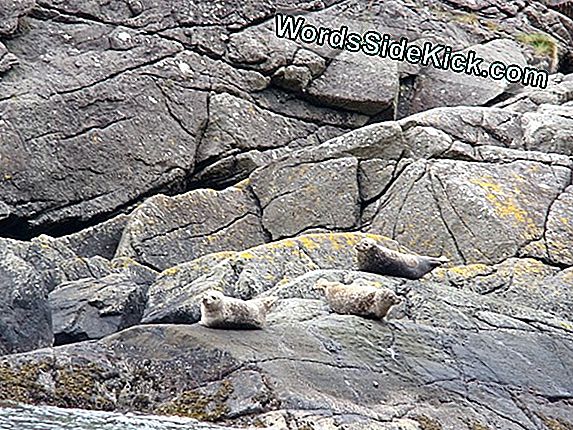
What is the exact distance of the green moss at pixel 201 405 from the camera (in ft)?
25.2

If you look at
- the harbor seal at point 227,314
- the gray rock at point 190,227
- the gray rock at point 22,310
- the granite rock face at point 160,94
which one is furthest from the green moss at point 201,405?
the granite rock face at point 160,94

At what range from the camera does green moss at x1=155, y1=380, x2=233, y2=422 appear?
7688mm

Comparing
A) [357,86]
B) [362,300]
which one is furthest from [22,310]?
[357,86]

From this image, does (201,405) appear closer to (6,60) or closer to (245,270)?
(245,270)

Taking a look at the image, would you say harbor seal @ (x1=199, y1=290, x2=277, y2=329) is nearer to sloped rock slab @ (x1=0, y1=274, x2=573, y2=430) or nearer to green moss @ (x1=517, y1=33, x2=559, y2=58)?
sloped rock slab @ (x1=0, y1=274, x2=573, y2=430)

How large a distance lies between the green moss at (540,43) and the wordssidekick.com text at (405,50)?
3.37 feet

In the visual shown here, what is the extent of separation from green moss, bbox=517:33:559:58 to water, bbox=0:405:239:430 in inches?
732

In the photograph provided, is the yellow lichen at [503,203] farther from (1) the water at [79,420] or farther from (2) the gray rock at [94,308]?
(1) the water at [79,420]

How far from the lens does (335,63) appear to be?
65.9ft

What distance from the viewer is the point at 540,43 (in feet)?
79.0

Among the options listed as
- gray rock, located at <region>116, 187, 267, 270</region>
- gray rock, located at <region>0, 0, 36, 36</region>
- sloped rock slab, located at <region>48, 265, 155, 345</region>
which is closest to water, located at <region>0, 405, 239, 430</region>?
sloped rock slab, located at <region>48, 265, 155, 345</region>

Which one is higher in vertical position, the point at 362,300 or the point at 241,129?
the point at 362,300

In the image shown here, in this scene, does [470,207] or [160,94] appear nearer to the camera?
[470,207]

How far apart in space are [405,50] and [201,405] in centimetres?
1543
